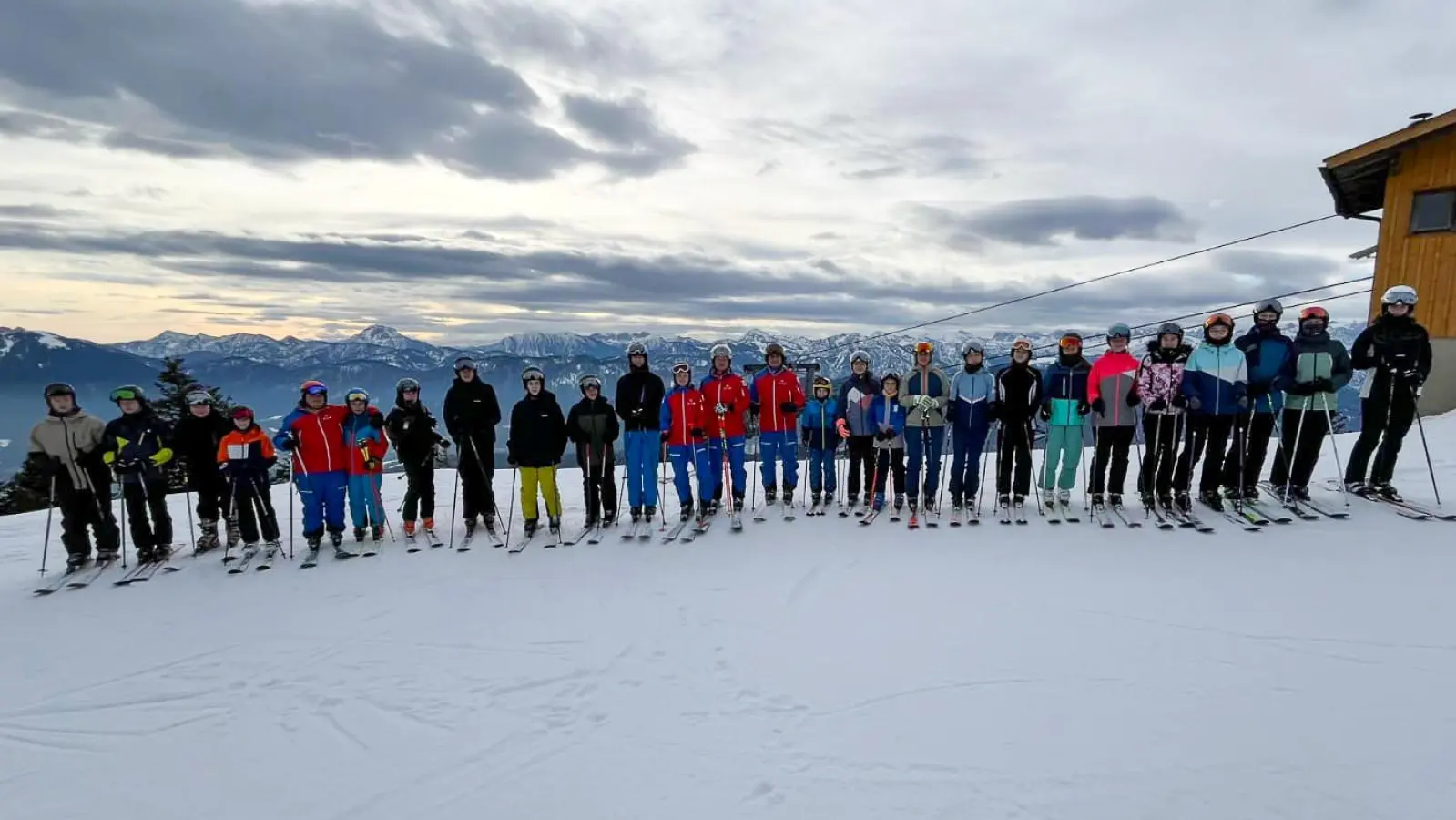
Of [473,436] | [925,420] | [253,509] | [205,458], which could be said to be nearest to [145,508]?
[205,458]

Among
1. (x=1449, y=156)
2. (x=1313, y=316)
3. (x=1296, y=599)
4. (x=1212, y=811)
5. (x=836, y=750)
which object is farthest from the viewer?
(x=1449, y=156)

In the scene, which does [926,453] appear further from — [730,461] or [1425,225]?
[1425,225]

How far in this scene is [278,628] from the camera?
593 centimetres

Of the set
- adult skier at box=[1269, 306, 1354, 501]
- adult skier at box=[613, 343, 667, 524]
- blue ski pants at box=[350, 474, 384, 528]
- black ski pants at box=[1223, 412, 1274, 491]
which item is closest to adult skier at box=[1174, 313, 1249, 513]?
black ski pants at box=[1223, 412, 1274, 491]

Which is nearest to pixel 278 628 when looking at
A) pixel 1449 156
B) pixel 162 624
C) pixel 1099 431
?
pixel 162 624

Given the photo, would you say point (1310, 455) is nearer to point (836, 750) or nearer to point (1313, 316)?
point (1313, 316)

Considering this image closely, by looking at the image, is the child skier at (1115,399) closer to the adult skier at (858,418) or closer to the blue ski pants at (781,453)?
the adult skier at (858,418)

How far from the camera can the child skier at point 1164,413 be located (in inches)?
310

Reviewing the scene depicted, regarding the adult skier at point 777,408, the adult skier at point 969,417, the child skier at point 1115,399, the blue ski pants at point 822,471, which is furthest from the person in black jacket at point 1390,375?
the adult skier at point 777,408

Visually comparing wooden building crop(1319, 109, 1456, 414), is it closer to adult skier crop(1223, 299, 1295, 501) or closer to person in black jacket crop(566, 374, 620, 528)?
adult skier crop(1223, 299, 1295, 501)

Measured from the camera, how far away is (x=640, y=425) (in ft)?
28.4

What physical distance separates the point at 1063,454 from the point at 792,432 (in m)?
3.43

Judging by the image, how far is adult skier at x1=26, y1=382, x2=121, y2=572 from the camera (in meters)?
7.44

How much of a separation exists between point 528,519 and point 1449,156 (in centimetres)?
1740
